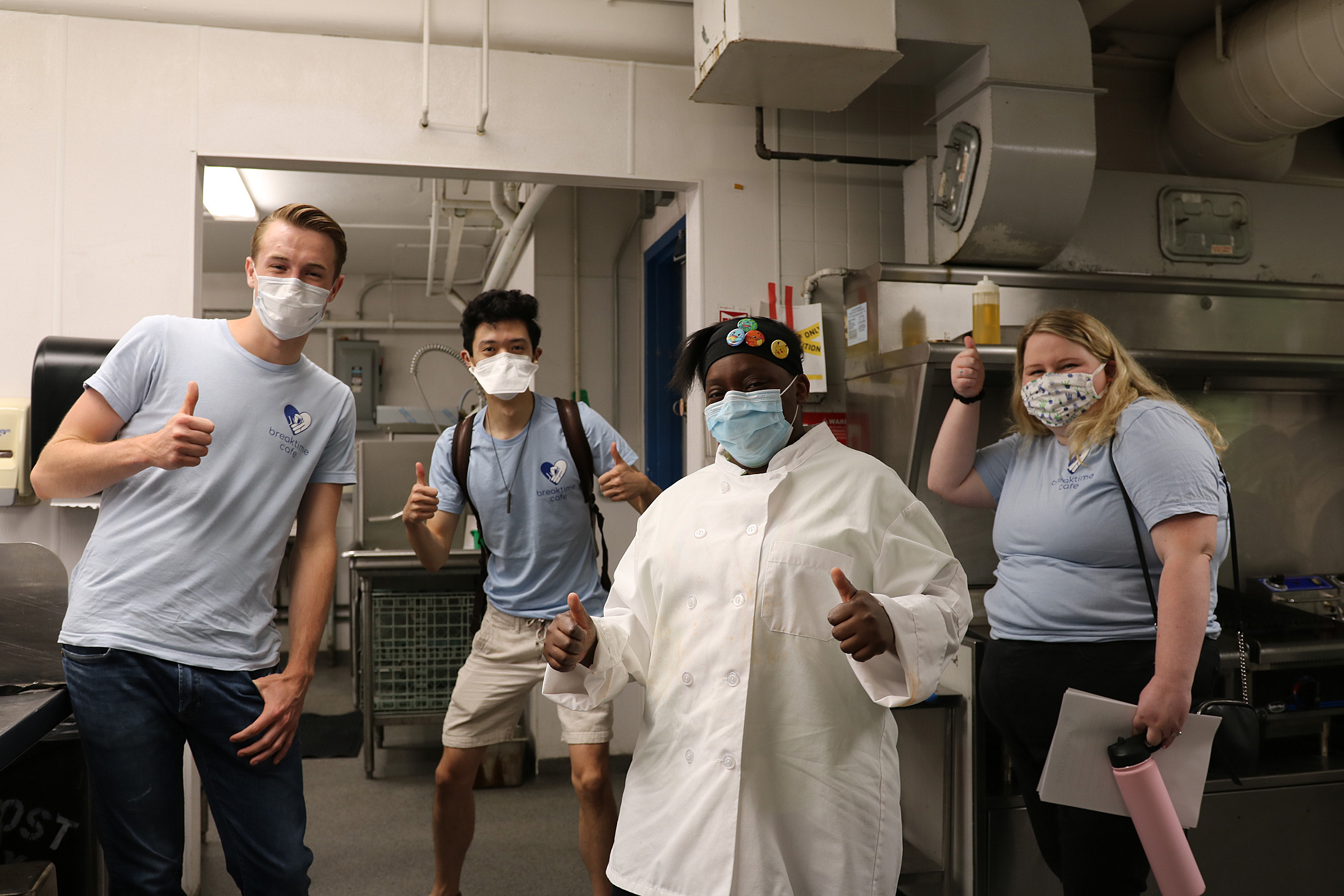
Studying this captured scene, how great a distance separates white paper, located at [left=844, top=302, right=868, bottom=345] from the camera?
2996mm

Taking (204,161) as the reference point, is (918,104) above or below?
above

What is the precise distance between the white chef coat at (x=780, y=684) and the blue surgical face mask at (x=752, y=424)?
4 cm

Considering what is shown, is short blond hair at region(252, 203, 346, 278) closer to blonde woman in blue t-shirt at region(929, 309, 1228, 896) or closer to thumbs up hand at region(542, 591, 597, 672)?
thumbs up hand at region(542, 591, 597, 672)

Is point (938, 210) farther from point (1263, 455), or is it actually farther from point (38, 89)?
point (38, 89)

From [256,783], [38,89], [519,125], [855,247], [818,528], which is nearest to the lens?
[818,528]

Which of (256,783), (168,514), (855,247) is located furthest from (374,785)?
(855,247)

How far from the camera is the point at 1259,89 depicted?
3125 mm

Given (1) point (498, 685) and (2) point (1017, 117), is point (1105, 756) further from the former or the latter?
(2) point (1017, 117)

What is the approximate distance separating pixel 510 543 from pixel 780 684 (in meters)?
1.37

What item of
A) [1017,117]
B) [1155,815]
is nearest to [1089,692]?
[1155,815]

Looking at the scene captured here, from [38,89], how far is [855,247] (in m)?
2.57

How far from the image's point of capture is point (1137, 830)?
1.79 m

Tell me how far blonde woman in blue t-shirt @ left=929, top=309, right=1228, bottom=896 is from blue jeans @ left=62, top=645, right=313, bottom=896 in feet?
5.03

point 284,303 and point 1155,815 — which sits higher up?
point 284,303
